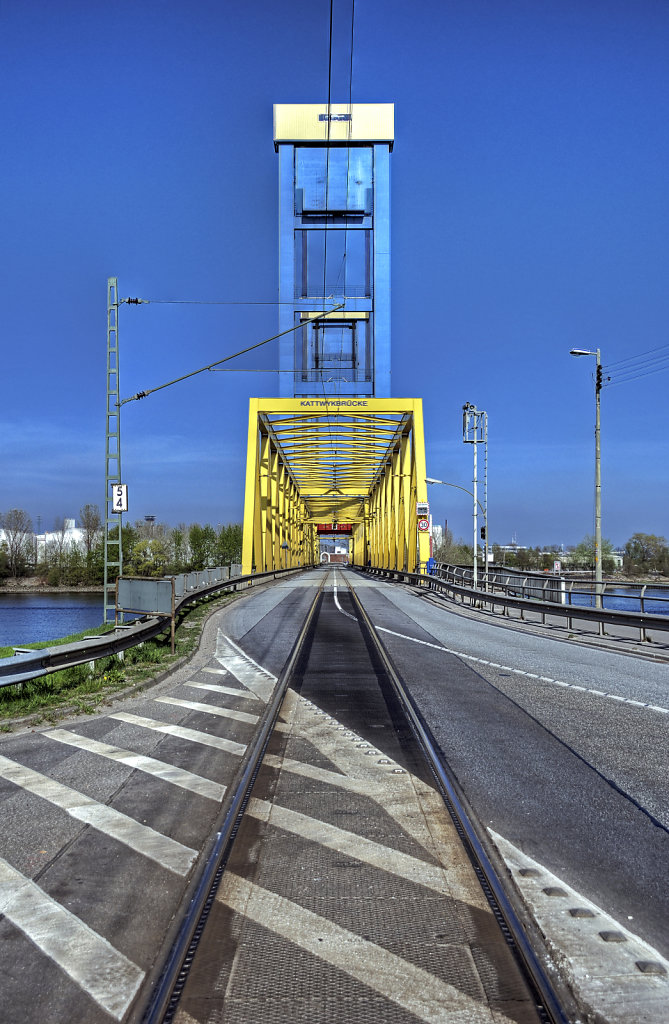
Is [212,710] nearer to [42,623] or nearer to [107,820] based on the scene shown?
[107,820]

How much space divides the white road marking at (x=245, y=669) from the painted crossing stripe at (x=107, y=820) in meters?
3.83

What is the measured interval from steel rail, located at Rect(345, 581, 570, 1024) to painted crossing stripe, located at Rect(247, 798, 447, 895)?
0.85 feet

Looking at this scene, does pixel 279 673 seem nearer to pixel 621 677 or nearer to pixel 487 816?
pixel 621 677

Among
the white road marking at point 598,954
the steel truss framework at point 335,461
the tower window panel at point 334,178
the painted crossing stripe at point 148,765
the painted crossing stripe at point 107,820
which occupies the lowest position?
the painted crossing stripe at point 148,765

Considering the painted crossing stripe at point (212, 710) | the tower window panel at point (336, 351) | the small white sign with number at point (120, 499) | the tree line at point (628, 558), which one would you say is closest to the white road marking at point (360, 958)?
the painted crossing stripe at point (212, 710)

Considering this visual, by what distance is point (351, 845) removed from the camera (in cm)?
450

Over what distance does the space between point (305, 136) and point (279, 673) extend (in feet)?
163

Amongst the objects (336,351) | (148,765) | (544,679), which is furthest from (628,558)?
(148,765)

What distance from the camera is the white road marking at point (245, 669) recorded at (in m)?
10.5

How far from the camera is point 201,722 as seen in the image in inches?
325

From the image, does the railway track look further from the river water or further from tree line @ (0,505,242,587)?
tree line @ (0,505,242,587)

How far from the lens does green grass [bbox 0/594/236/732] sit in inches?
337

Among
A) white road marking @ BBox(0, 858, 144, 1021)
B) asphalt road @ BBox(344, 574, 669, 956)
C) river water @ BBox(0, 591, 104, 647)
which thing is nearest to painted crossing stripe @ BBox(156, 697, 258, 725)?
asphalt road @ BBox(344, 574, 669, 956)

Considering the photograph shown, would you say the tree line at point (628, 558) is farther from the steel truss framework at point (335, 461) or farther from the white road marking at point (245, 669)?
the white road marking at point (245, 669)
